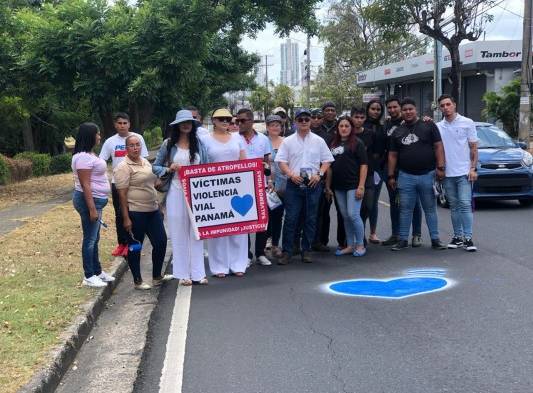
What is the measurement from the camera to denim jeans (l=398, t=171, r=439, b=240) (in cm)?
836

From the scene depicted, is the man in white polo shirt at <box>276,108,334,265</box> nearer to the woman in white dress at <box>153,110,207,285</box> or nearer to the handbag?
the woman in white dress at <box>153,110,207,285</box>

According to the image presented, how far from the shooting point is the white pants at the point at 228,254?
7.55 metres

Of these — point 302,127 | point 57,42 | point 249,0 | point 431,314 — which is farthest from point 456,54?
point 431,314

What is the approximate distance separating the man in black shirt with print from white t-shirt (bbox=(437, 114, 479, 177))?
0.48 ft

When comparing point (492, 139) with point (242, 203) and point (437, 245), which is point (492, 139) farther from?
point (242, 203)

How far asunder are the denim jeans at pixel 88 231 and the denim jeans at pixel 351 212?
2.97 m

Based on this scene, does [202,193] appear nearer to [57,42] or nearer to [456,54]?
[57,42]

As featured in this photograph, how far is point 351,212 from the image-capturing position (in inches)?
318

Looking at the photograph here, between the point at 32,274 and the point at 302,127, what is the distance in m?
3.52

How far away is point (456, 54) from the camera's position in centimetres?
2320

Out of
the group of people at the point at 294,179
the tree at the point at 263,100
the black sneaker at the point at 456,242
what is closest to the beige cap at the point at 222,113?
the group of people at the point at 294,179

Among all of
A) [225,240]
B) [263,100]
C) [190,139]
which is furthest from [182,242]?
[263,100]

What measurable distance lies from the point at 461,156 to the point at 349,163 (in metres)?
1.49

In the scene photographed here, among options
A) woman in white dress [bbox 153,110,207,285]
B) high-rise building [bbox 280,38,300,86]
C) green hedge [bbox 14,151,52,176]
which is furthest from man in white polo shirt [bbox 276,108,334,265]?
high-rise building [bbox 280,38,300,86]
